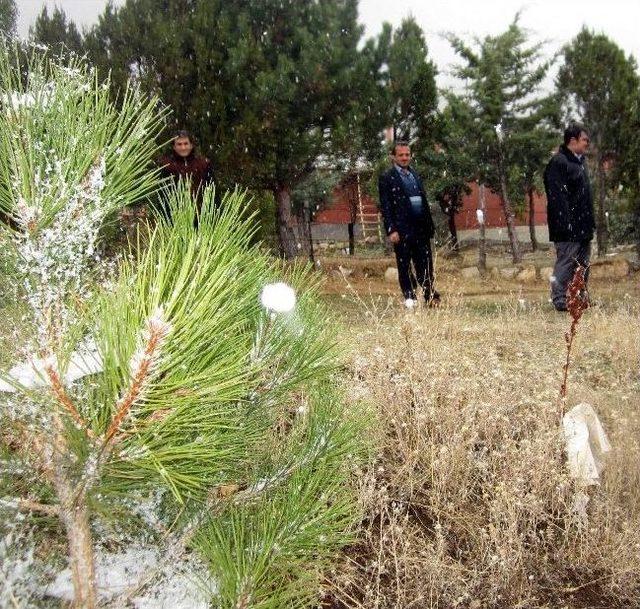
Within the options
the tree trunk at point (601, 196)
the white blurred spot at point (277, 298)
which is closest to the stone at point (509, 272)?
the tree trunk at point (601, 196)

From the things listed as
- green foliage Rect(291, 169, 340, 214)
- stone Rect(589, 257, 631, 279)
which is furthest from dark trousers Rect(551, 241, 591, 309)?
green foliage Rect(291, 169, 340, 214)

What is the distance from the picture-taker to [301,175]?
46.5 ft

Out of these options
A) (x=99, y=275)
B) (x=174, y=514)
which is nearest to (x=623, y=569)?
(x=174, y=514)

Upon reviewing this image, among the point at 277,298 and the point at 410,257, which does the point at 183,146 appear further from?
the point at 277,298

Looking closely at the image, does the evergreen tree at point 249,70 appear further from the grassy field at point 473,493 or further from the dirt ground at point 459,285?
the grassy field at point 473,493

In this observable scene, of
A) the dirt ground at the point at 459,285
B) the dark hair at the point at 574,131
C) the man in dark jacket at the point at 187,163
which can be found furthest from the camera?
the dirt ground at the point at 459,285

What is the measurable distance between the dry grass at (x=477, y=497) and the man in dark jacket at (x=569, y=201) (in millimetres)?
2499

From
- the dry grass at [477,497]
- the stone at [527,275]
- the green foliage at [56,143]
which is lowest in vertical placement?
the dry grass at [477,497]

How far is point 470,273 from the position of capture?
15.3 m

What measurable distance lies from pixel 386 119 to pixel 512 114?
4.16m

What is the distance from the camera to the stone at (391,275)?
14.0 metres

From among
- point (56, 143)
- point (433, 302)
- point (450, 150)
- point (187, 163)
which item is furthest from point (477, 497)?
point (450, 150)

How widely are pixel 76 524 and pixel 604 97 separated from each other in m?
16.2

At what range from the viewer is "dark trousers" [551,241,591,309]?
641cm
